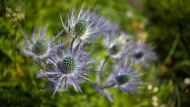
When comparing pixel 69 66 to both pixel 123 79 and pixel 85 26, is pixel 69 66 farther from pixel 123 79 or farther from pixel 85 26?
pixel 123 79

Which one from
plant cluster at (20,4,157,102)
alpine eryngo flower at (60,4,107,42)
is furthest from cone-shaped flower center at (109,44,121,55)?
alpine eryngo flower at (60,4,107,42)

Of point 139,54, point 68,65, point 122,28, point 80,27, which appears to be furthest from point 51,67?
point 122,28

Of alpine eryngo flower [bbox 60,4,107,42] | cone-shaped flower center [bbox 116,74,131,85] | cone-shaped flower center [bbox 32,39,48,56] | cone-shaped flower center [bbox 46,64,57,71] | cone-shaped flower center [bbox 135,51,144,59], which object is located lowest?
cone-shaped flower center [bbox 116,74,131,85]

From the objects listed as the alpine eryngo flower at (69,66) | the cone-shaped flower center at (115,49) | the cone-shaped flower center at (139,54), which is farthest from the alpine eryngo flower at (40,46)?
the cone-shaped flower center at (139,54)

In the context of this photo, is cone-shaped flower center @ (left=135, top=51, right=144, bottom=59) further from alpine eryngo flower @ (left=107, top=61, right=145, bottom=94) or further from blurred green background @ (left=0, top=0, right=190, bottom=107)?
alpine eryngo flower @ (left=107, top=61, right=145, bottom=94)

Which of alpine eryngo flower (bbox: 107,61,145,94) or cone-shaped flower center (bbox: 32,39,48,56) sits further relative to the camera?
alpine eryngo flower (bbox: 107,61,145,94)

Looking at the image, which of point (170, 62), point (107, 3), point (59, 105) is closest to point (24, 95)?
point (59, 105)
